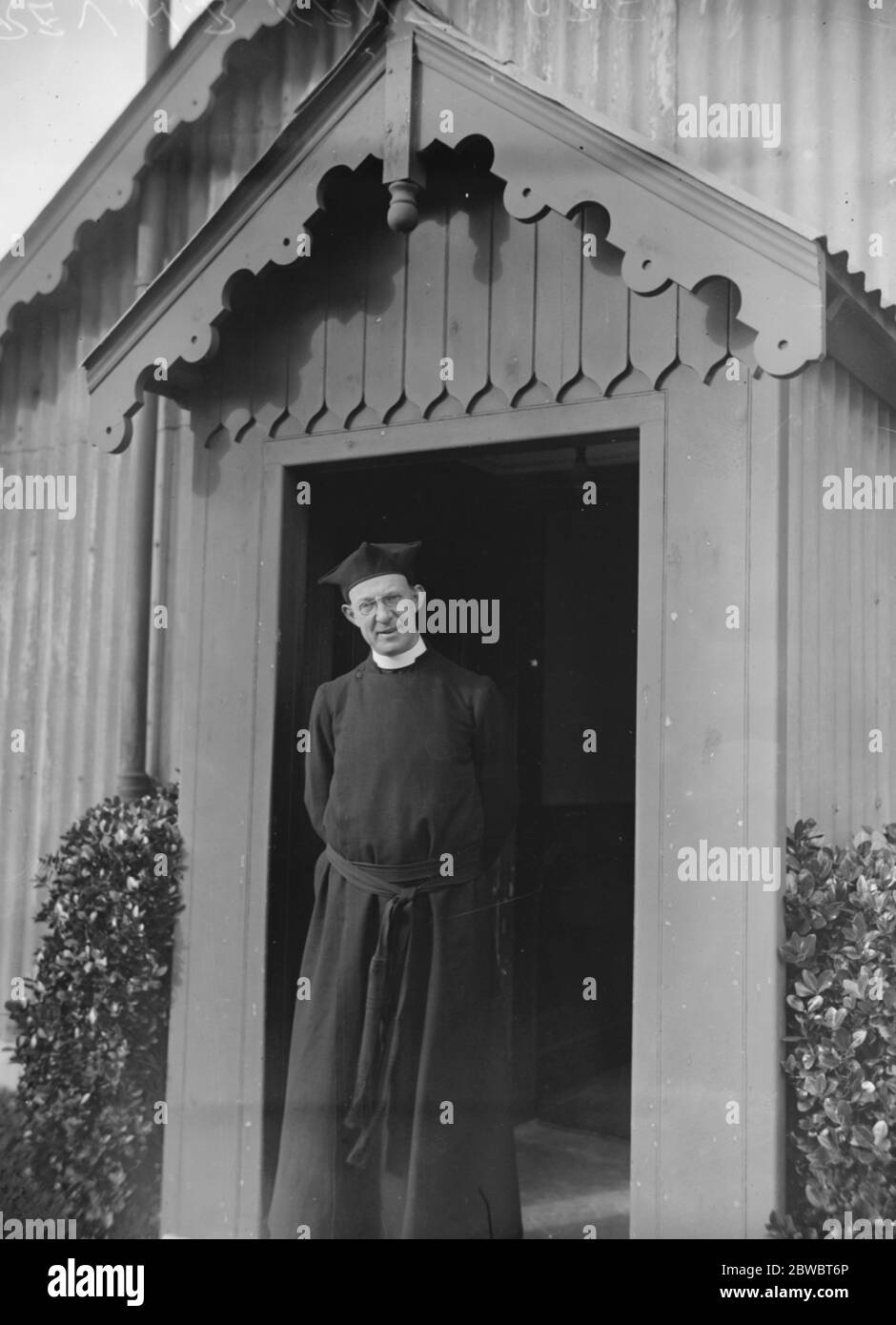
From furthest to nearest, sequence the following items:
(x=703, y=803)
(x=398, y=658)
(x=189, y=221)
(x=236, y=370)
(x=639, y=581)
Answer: (x=189, y=221) → (x=236, y=370) → (x=398, y=658) → (x=639, y=581) → (x=703, y=803)

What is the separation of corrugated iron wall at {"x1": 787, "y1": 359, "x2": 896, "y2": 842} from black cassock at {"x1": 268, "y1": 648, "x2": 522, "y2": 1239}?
920mm

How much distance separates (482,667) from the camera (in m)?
3.28

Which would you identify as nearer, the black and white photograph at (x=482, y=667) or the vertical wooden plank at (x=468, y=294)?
the black and white photograph at (x=482, y=667)

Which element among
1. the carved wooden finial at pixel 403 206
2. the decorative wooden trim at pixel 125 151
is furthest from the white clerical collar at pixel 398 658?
the decorative wooden trim at pixel 125 151

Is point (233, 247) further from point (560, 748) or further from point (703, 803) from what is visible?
point (703, 803)

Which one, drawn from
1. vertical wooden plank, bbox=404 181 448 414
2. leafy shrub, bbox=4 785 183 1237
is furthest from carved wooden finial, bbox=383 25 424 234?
leafy shrub, bbox=4 785 183 1237

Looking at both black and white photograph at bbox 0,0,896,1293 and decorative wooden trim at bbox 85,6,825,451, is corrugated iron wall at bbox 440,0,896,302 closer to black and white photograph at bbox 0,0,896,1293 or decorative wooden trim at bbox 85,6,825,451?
black and white photograph at bbox 0,0,896,1293

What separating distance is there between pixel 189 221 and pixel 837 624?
9.11 ft

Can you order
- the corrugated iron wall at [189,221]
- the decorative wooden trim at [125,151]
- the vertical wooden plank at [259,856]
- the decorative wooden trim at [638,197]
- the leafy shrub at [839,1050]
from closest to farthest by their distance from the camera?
the decorative wooden trim at [638,197] < the leafy shrub at [839,1050] < the corrugated iron wall at [189,221] < the vertical wooden plank at [259,856] < the decorative wooden trim at [125,151]

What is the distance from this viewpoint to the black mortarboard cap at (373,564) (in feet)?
10.9

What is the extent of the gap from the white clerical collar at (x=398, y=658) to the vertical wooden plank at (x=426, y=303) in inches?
28.9

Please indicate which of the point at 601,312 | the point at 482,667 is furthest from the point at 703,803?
the point at 601,312

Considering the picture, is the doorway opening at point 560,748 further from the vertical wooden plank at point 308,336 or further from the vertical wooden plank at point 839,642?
the vertical wooden plank at point 839,642

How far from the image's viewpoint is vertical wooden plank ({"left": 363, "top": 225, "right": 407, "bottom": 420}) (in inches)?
132
